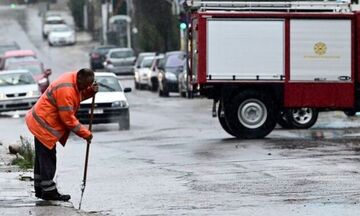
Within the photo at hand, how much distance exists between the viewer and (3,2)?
122m

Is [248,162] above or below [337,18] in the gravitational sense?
below

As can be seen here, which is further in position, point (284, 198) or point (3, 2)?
point (3, 2)

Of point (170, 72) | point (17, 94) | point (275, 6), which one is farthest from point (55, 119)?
point (170, 72)

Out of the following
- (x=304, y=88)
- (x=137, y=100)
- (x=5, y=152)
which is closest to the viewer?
(x=5, y=152)

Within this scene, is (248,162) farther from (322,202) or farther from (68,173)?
(322,202)

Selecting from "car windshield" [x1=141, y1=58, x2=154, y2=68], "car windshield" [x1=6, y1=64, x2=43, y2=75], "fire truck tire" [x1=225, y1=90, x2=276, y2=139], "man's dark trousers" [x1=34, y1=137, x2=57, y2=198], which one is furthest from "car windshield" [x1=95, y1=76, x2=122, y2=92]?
"car windshield" [x1=141, y1=58, x2=154, y2=68]

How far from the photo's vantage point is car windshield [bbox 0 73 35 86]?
34188 millimetres

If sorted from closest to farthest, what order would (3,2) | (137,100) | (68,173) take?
(68,173), (137,100), (3,2)

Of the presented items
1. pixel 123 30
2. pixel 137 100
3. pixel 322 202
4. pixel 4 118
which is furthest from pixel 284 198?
pixel 123 30

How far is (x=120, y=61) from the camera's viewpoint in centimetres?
6134

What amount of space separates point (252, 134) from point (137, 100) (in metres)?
20.6

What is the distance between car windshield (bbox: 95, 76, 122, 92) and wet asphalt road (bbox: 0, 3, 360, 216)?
0.95m

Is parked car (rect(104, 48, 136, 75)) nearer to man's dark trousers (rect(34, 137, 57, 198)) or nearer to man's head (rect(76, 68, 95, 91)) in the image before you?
man's dark trousers (rect(34, 137, 57, 198))

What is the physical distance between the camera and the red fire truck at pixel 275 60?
21.8 m
